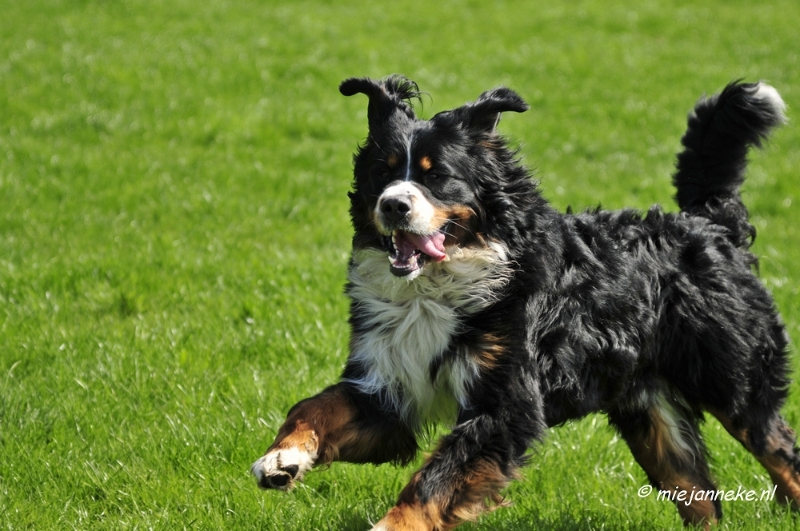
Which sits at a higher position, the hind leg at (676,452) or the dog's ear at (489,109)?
the dog's ear at (489,109)

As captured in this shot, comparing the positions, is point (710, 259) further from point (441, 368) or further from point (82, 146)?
point (82, 146)

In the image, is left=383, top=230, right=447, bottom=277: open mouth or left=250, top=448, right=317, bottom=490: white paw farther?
left=383, top=230, right=447, bottom=277: open mouth

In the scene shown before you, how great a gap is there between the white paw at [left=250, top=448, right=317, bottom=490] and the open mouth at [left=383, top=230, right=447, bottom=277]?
0.85m

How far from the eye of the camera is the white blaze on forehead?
3.84 meters

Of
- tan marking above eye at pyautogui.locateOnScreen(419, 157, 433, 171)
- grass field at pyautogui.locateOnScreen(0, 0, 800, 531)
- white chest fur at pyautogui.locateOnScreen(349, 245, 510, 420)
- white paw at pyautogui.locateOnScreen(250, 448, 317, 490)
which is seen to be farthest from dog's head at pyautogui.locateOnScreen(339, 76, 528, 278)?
grass field at pyautogui.locateOnScreen(0, 0, 800, 531)

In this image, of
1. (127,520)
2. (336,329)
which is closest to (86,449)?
(127,520)

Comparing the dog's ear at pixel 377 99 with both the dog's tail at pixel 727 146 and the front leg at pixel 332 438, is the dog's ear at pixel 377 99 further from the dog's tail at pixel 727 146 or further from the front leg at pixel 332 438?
the dog's tail at pixel 727 146

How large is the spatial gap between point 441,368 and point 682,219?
61.3 inches

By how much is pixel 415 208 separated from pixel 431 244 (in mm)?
224

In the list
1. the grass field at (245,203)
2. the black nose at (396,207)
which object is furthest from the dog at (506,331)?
the grass field at (245,203)

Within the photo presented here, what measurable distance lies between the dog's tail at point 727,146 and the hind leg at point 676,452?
941mm

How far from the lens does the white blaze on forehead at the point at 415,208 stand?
3840 mm

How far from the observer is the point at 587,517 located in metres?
4.43

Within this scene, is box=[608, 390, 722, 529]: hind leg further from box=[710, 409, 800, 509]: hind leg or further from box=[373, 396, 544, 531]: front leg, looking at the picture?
box=[373, 396, 544, 531]: front leg
